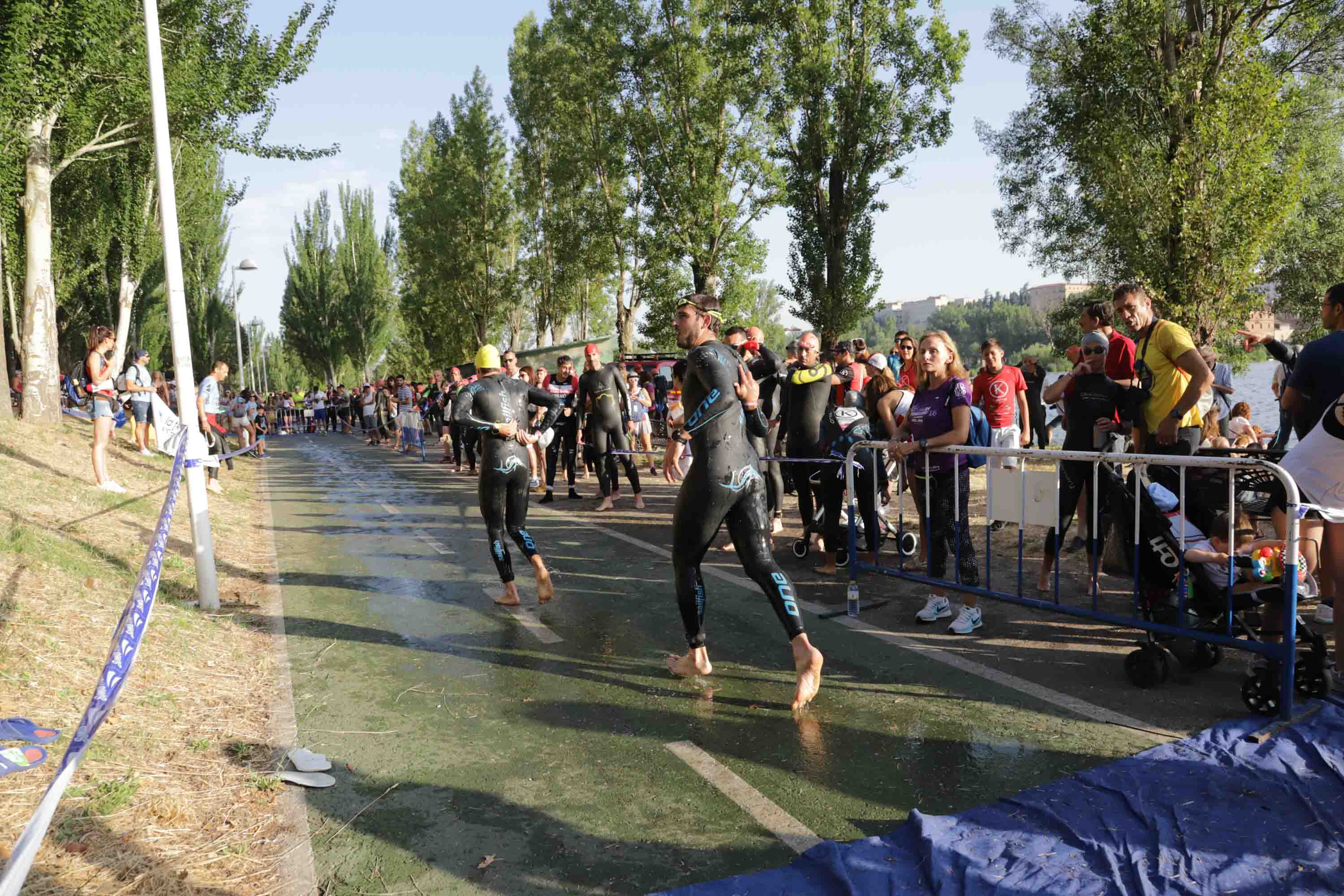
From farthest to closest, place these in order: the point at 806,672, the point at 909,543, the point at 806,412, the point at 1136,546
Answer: the point at 806,412 → the point at 909,543 → the point at 1136,546 → the point at 806,672

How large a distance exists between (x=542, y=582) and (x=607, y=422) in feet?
18.5

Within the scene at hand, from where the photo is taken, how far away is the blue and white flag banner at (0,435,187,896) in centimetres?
211

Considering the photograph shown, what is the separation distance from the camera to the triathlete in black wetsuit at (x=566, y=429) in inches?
554

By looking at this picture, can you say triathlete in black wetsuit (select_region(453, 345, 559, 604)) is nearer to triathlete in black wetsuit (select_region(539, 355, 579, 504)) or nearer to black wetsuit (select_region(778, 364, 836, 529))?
black wetsuit (select_region(778, 364, 836, 529))

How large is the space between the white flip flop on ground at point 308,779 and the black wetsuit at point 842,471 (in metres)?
→ 5.02

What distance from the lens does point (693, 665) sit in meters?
5.21

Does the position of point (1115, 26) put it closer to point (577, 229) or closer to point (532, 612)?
point (532, 612)

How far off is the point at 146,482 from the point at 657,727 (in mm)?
11363

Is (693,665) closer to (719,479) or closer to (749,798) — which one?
(719,479)

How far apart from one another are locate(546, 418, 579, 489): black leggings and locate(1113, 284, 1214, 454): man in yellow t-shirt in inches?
350

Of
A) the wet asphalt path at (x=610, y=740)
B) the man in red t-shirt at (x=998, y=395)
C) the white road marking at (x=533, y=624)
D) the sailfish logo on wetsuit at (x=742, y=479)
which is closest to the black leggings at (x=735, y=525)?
the sailfish logo on wetsuit at (x=742, y=479)

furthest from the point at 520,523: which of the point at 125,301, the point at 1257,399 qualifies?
the point at 125,301

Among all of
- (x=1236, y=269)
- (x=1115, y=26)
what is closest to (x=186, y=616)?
(x=1236, y=269)

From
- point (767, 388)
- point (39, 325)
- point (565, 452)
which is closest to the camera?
point (767, 388)
